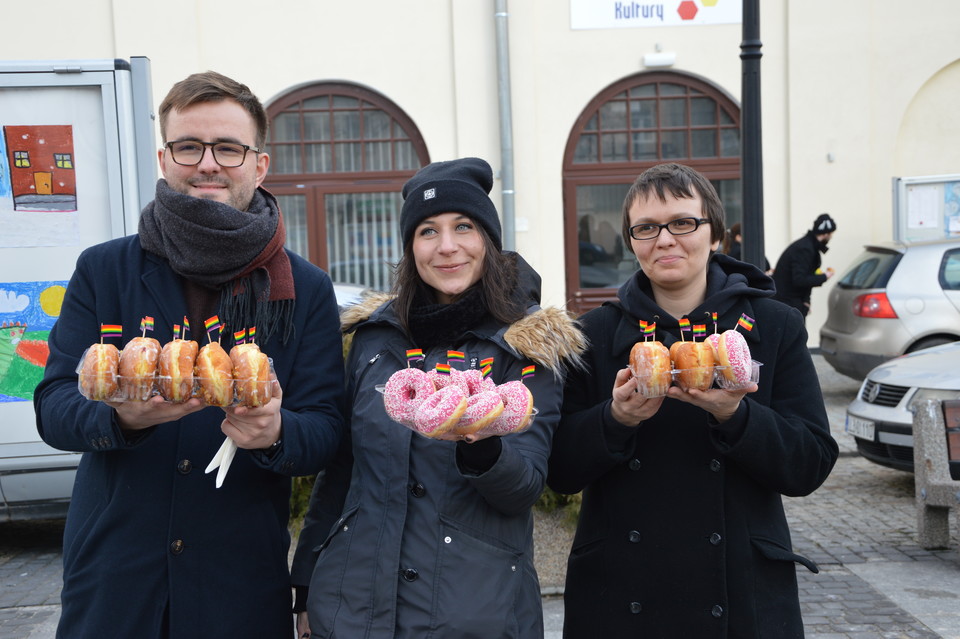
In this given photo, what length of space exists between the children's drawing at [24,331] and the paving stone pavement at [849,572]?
1256 millimetres

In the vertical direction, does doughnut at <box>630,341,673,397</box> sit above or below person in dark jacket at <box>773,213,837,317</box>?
above

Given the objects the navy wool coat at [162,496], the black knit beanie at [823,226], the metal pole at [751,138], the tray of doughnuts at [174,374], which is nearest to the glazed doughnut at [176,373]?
the tray of doughnuts at [174,374]

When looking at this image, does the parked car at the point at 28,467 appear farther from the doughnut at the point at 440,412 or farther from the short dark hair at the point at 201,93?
the doughnut at the point at 440,412

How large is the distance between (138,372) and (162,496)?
43cm

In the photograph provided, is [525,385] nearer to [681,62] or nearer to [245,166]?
[245,166]

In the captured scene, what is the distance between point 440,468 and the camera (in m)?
2.36

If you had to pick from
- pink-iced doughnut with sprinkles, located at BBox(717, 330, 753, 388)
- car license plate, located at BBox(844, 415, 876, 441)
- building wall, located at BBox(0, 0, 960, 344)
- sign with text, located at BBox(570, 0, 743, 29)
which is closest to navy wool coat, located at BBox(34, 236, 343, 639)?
pink-iced doughnut with sprinkles, located at BBox(717, 330, 753, 388)

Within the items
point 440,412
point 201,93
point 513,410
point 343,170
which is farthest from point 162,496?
point 343,170

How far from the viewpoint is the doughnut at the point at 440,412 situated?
80.9 inches

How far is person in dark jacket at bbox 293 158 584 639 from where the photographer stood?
2.27m

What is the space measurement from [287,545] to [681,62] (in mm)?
12625

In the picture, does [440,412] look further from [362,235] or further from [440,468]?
[362,235]

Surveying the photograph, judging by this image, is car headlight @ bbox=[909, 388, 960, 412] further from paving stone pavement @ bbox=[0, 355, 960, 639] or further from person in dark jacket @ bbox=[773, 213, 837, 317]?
person in dark jacket @ bbox=[773, 213, 837, 317]

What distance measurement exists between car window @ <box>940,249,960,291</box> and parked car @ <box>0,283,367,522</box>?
891 centimetres
